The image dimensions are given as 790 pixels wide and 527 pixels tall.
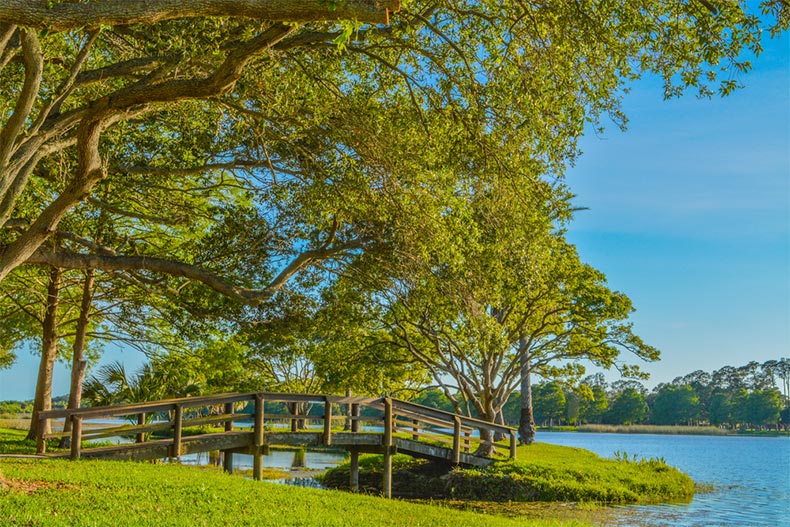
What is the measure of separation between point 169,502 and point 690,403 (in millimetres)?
114245

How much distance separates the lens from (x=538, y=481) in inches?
834

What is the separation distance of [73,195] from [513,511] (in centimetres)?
1279

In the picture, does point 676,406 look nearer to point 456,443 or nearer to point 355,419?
point 456,443

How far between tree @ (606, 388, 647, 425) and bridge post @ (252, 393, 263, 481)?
336ft

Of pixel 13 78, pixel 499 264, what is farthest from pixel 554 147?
pixel 13 78

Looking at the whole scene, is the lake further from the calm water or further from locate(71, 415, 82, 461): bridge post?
locate(71, 415, 82, 461): bridge post

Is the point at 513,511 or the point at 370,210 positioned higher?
the point at 370,210

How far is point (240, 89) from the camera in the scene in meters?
12.3

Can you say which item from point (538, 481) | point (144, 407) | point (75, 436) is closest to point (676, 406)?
point (538, 481)

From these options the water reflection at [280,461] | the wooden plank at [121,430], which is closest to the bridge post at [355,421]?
the wooden plank at [121,430]

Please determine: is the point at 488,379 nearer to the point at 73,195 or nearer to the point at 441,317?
the point at 441,317

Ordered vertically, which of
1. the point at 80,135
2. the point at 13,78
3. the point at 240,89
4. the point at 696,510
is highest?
the point at 13,78

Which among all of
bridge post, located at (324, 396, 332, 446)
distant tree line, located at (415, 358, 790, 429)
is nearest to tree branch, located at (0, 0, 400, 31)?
bridge post, located at (324, 396, 332, 446)

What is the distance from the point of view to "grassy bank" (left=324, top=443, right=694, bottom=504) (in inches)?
825
